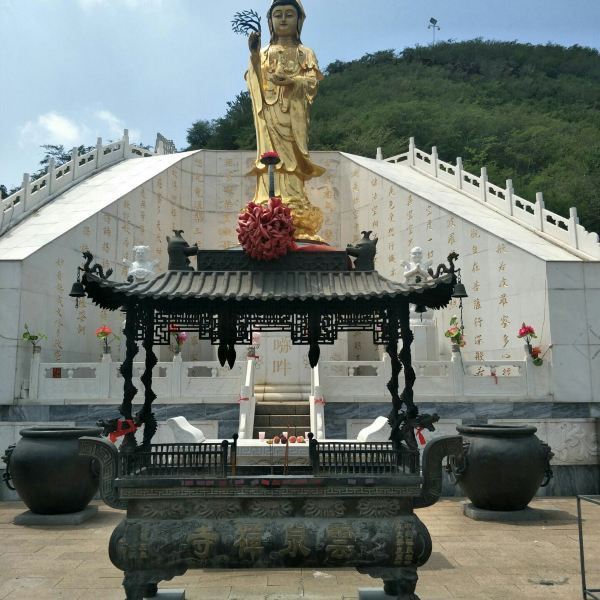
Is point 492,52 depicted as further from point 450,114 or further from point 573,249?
point 573,249

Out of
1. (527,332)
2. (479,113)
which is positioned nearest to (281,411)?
(527,332)

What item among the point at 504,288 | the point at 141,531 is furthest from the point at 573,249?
the point at 141,531

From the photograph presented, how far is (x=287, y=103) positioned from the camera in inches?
643

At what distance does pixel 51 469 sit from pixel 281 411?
465 centimetres

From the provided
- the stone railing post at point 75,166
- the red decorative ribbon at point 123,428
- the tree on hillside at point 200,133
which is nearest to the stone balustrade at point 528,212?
the red decorative ribbon at point 123,428

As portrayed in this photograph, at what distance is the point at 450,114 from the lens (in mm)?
41406

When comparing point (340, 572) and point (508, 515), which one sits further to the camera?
point (508, 515)

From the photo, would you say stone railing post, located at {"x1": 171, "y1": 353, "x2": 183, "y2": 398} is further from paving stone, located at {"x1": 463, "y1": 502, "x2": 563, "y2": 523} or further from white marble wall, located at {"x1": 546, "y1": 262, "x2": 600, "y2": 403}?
white marble wall, located at {"x1": 546, "y1": 262, "x2": 600, "y2": 403}

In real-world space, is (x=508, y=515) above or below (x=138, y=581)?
below

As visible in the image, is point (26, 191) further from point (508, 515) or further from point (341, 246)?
point (508, 515)

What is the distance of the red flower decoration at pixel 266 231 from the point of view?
19.2 feet

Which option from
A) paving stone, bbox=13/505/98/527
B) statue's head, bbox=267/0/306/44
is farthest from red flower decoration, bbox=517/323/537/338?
statue's head, bbox=267/0/306/44

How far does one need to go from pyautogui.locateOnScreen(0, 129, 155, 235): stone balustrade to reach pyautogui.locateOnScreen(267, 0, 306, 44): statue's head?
7.79m

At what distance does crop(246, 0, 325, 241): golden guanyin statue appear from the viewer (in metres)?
16.0
